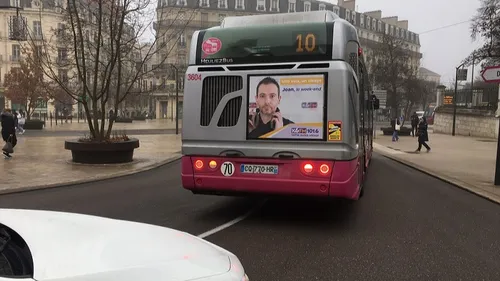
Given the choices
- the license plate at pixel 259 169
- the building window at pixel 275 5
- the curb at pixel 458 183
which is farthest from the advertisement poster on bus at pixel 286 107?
the building window at pixel 275 5

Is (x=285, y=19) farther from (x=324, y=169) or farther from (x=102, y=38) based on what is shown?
→ (x=102, y=38)

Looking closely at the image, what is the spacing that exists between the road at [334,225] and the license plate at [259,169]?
828 mm

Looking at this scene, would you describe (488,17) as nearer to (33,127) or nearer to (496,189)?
(496,189)

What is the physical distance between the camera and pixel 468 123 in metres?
32.7

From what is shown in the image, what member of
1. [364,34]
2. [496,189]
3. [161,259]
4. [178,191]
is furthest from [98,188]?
[364,34]

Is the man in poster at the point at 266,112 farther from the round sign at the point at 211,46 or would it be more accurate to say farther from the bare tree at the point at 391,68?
the bare tree at the point at 391,68

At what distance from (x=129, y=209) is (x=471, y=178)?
30.0 feet

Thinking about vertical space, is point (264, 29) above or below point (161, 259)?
above

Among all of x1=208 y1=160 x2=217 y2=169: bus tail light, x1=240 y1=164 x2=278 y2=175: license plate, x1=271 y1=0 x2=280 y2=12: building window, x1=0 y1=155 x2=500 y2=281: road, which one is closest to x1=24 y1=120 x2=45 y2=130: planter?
x1=0 y1=155 x2=500 y2=281: road

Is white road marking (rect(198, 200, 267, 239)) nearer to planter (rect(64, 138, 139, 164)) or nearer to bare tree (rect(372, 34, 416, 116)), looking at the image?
planter (rect(64, 138, 139, 164))

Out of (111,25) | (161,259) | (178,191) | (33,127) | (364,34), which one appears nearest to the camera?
(161,259)

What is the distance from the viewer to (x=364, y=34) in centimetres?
9662

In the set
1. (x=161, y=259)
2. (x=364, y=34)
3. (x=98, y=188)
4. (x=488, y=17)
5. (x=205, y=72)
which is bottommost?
(x=98, y=188)

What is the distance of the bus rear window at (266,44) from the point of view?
19.4 ft
